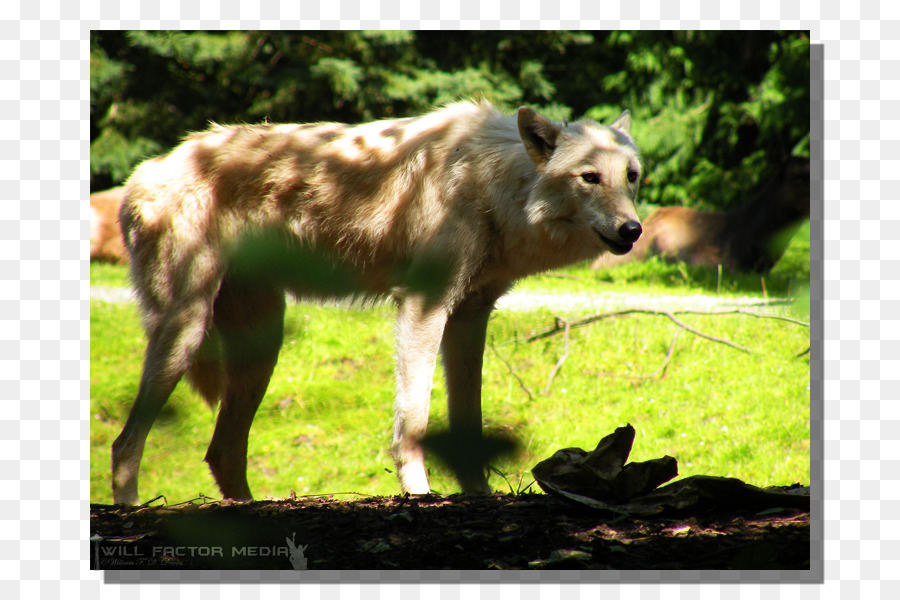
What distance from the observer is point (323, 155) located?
394cm

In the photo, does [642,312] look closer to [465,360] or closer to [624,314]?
[624,314]

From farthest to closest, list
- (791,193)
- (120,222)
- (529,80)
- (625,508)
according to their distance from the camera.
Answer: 1. (791,193)
2. (529,80)
3. (120,222)
4. (625,508)

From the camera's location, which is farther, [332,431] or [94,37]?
[332,431]

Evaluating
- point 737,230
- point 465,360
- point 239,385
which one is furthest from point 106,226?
point 737,230

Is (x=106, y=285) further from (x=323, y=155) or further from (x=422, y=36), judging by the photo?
(x=422, y=36)

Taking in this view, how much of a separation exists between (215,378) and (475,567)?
6.70 feet

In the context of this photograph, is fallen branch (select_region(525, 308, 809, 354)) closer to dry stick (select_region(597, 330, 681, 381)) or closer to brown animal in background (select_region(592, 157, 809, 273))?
dry stick (select_region(597, 330, 681, 381))

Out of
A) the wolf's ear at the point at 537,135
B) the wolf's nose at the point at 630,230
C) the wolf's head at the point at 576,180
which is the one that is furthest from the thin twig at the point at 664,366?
the wolf's ear at the point at 537,135

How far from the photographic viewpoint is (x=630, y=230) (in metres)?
3.36

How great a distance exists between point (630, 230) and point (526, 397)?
2.36 m

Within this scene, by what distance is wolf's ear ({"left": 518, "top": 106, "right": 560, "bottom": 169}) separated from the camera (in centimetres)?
358

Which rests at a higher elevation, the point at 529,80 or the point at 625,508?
the point at 529,80

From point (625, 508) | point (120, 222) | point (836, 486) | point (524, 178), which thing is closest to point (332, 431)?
point (120, 222)

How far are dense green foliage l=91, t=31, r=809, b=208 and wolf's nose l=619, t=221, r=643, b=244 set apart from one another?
1.30 metres
